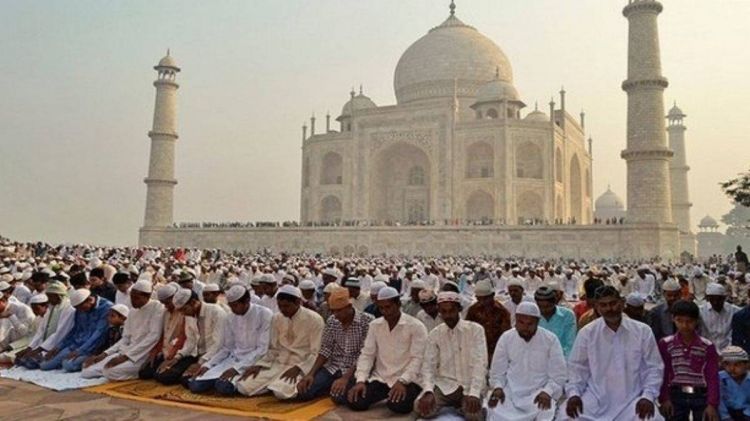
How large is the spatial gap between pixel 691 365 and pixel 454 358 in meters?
1.33

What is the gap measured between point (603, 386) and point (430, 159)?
2515 cm

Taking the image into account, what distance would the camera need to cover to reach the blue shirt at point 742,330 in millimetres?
4051

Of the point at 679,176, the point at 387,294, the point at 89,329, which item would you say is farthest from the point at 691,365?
the point at 679,176

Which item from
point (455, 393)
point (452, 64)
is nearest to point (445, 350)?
point (455, 393)

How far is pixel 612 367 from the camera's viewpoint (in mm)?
3254

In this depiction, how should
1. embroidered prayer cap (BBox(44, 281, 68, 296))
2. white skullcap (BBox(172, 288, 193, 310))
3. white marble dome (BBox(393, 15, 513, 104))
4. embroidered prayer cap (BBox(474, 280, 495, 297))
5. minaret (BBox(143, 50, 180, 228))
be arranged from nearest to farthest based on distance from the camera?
embroidered prayer cap (BBox(474, 280, 495, 297)) → white skullcap (BBox(172, 288, 193, 310)) → embroidered prayer cap (BBox(44, 281, 68, 296)) → minaret (BBox(143, 50, 180, 228)) → white marble dome (BBox(393, 15, 513, 104))

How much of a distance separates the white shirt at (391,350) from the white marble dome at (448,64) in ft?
94.0

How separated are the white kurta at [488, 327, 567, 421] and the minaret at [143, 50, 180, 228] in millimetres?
27940

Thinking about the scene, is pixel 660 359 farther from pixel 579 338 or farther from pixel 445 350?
pixel 445 350

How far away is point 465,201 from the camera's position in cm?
2762

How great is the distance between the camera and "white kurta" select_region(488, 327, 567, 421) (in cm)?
337

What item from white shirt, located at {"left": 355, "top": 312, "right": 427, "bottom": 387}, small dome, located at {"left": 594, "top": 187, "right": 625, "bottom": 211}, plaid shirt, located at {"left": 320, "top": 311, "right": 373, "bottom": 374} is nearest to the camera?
white shirt, located at {"left": 355, "top": 312, "right": 427, "bottom": 387}

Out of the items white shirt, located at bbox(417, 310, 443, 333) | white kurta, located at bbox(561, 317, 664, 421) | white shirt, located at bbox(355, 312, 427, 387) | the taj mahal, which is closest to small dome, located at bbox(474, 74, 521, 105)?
the taj mahal

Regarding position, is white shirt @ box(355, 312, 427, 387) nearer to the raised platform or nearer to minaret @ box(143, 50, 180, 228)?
the raised platform
